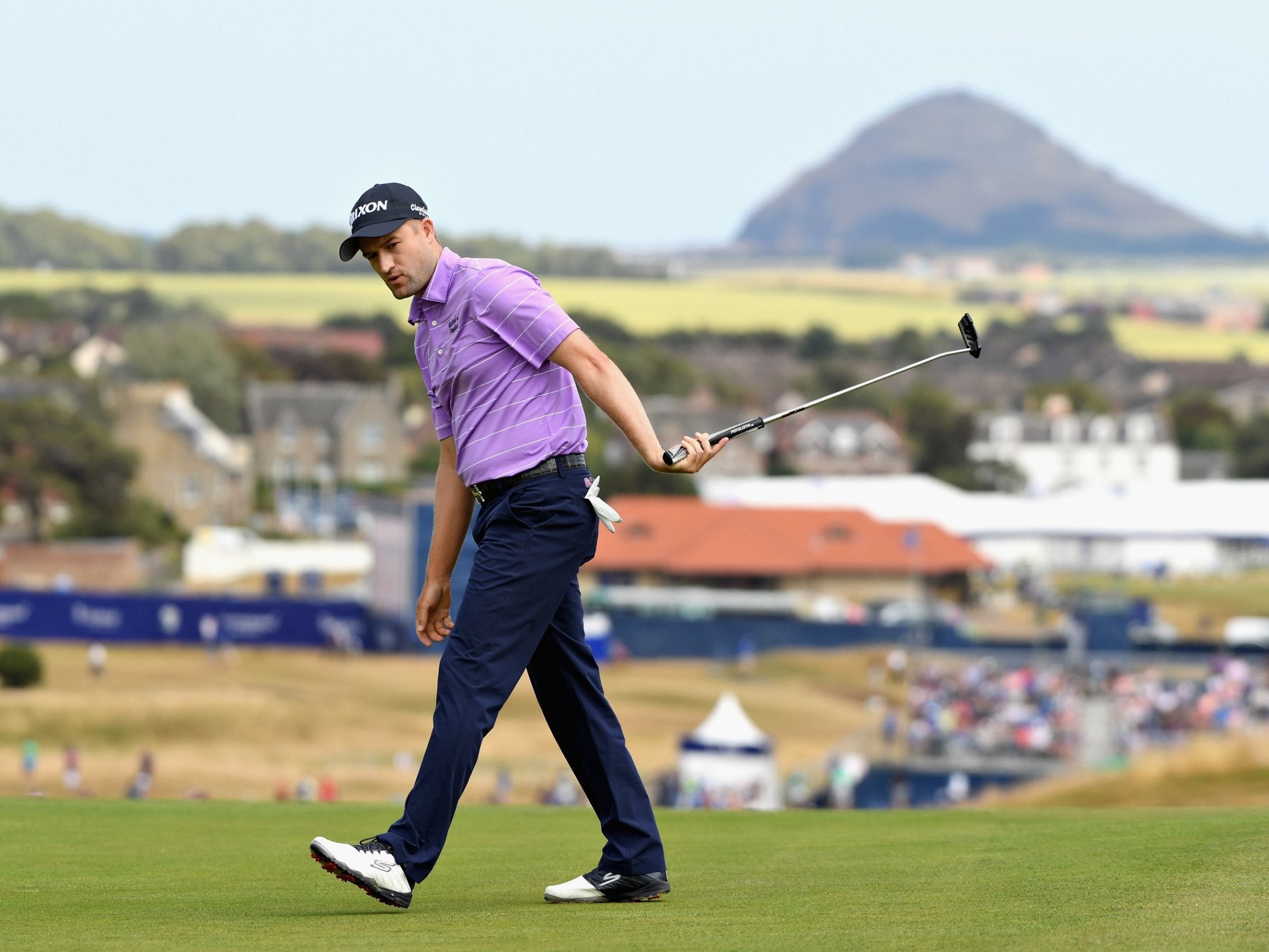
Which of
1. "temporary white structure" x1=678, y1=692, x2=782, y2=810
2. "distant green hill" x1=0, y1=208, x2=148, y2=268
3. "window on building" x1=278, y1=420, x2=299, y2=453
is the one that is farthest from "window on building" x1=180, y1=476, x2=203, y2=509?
"temporary white structure" x1=678, y1=692, x2=782, y2=810

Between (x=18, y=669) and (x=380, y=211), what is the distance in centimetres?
4055

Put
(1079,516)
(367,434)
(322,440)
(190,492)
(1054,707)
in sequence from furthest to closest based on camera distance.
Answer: (322,440) < (367,434) < (190,492) < (1079,516) < (1054,707)

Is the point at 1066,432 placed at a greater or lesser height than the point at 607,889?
lesser

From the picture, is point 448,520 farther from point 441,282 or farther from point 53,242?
point 53,242

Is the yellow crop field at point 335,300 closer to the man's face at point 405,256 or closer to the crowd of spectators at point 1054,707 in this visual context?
the crowd of spectators at point 1054,707

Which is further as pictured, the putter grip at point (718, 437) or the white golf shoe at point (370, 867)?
the putter grip at point (718, 437)

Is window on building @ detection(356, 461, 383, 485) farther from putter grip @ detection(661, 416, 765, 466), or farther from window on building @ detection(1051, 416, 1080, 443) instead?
putter grip @ detection(661, 416, 765, 466)

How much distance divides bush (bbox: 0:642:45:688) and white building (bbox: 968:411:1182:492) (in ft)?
306

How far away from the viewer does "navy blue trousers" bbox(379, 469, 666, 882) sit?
539 centimetres

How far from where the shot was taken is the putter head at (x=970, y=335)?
599cm

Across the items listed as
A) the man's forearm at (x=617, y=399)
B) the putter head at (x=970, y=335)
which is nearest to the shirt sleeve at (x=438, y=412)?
the man's forearm at (x=617, y=399)

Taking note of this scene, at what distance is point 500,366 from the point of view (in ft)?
18.2

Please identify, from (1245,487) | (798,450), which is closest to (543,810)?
(1245,487)

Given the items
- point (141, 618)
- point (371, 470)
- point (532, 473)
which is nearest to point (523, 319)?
point (532, 473)
